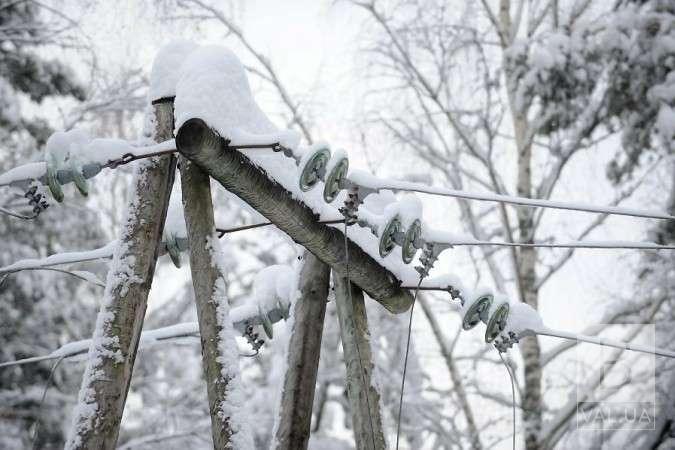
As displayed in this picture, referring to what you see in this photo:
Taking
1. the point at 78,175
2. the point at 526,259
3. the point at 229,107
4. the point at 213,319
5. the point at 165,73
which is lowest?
the point at 213,319

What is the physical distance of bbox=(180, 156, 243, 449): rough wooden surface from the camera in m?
2.44

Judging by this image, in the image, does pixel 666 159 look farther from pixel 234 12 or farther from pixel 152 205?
pixel 152 205

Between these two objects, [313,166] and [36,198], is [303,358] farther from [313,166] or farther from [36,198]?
[36,198]

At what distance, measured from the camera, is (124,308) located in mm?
2469

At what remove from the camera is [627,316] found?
794 cm

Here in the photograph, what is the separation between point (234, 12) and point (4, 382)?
568cm

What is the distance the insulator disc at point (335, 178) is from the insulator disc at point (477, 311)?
770mm

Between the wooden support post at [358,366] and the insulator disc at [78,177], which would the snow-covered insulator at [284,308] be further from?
the insulator disc at [78,177]

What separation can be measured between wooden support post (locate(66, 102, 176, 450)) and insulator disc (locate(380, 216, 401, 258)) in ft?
2.74

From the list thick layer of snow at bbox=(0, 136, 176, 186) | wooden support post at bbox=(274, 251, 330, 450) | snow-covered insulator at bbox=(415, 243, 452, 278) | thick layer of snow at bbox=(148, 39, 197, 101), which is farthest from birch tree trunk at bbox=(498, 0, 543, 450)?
thick layer of snow at bbox=(0, 136, 176, 186)

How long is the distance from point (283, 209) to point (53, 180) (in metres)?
0.84

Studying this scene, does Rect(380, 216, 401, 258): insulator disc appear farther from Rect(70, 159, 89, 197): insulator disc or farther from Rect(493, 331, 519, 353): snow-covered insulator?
Rect(70, 159, 89, 197): insulator disc

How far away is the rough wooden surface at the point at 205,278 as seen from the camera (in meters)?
2.44

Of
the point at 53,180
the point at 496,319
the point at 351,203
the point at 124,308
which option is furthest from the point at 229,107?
the point at 496,319
